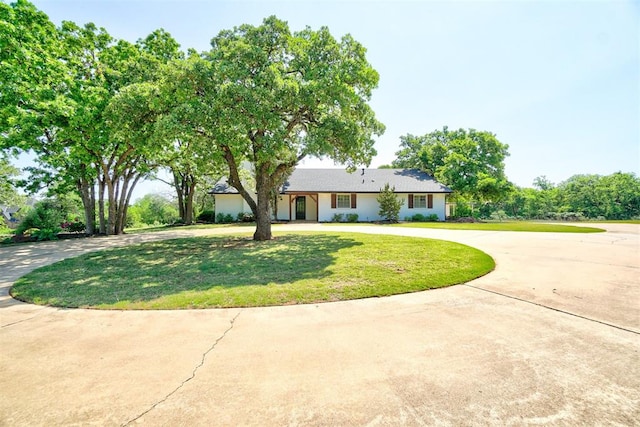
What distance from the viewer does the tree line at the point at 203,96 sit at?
9367 millimetres

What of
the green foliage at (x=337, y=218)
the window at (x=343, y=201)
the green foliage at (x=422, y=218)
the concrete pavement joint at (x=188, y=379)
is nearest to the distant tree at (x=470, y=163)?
the green foliage at (x=422, y=218)

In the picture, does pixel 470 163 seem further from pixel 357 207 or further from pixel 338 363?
pixel 338 363

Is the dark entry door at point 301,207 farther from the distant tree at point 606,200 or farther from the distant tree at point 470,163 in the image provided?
the distant tree at point 606,200

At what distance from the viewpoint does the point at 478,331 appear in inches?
130

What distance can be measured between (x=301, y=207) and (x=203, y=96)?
16944 mm

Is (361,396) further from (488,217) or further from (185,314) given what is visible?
(488,217)

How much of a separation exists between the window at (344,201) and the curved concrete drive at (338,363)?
66.8 ft

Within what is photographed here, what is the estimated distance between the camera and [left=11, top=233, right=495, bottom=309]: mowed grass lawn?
4.70 meters

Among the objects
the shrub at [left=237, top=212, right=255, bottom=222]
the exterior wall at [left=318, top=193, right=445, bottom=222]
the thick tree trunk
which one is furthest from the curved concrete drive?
the exterior wall at [left=318, top=193, right=445, bottom=222]

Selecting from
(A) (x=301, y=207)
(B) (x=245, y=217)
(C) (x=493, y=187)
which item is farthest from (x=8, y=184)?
(C) (x=493, y=187)

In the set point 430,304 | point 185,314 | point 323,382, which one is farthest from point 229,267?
point 323,382

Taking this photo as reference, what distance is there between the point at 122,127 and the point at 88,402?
37.1 feet

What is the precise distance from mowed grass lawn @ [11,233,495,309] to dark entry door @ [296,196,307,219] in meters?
17.2

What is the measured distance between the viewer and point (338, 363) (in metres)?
2.67
